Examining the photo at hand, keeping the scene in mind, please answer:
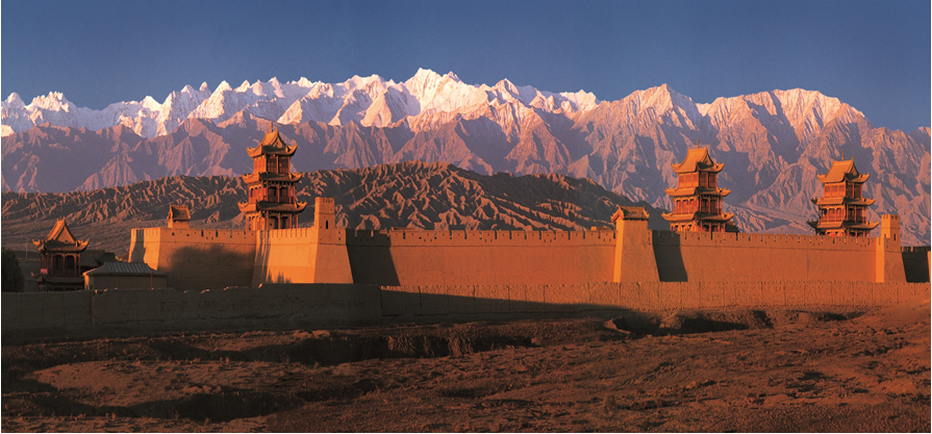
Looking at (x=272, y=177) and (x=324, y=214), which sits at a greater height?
(x=272, y=177)

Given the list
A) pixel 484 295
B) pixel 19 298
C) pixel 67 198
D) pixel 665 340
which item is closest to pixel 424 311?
pixel 484 295

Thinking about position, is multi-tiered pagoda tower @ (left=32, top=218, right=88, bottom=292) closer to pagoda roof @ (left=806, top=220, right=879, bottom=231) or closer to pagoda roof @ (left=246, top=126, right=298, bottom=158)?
pagoda roof @ (left=246, top=126, right=298, bottom=158)

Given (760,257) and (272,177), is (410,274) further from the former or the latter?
(760,257)

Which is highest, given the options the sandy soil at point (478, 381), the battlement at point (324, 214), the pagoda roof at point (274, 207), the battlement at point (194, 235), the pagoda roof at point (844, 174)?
the pagoda roof at point (844, 174)

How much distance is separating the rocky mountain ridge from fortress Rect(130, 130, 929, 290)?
64110mm

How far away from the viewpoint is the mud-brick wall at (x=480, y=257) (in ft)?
157

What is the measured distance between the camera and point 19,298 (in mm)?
32625

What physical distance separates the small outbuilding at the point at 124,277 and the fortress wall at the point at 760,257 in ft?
82.8

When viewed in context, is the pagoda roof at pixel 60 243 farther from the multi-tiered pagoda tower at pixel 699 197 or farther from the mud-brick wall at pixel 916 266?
the mud-brick wall at pixel 916 266

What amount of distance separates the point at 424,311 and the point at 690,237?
18600 millimetres

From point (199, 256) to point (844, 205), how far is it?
44.8m

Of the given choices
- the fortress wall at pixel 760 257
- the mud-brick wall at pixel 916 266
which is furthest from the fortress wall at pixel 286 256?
the mud-brick wall at pixel 916 266

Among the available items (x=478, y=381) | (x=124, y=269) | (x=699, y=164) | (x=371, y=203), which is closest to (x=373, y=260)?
(x=124, y=269)

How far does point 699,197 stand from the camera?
66.9 metres
